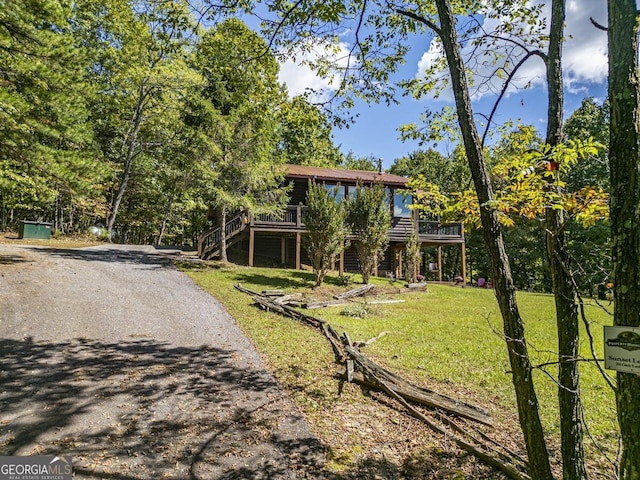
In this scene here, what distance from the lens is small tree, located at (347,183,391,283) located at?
13.8m

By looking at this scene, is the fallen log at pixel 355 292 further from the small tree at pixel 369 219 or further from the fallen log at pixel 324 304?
the small tree at pixel 369 219

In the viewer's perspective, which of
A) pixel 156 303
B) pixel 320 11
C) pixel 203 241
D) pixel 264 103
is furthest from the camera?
pixel 203 241

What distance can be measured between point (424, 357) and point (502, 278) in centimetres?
426

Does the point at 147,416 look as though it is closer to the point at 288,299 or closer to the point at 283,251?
the point at 288,299

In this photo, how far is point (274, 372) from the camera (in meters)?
5.61

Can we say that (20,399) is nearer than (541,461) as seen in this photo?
No

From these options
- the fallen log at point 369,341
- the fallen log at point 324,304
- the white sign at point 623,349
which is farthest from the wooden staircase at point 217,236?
the white sign at point 623,349

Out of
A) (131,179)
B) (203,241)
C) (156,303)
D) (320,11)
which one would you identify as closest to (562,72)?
(320,11)

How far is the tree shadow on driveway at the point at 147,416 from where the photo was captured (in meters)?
3.34

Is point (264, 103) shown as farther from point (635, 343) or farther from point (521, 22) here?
point (635, 343)

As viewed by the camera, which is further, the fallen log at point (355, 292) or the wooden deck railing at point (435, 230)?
the wooden deck railing at point (435, 230)

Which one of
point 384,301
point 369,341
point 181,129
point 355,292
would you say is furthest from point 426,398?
point 181,129

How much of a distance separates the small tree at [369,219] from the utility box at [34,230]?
16263 millimetres

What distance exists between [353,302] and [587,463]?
27.1 ft
